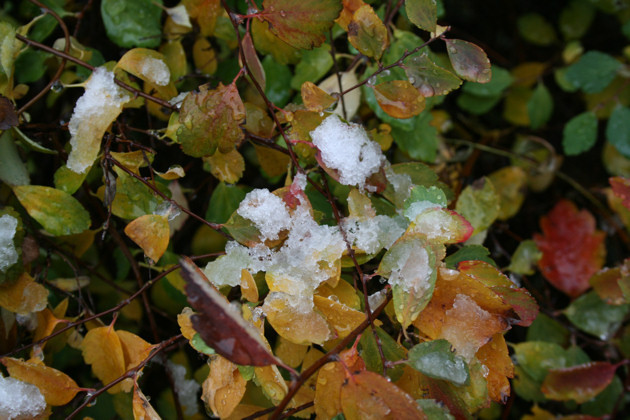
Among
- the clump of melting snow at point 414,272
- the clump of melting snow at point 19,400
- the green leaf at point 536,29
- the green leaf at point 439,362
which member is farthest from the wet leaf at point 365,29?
the green leaf at point 536,29

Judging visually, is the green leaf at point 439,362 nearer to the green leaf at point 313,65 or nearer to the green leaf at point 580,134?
the green leaf at point 313,65

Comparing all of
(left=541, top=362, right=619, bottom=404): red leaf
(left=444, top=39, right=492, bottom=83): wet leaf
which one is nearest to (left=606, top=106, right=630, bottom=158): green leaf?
(left=541, top=362, right=619, bottom=404): red leaf

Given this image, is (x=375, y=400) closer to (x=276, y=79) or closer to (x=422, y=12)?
(x=422, y=12)

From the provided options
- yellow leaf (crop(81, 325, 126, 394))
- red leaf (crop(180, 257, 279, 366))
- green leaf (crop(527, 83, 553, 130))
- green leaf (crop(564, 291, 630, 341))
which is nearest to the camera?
red leaf (crop(180, 257, 279, 366))

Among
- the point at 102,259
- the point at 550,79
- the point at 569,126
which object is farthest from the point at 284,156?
the point at 550,79

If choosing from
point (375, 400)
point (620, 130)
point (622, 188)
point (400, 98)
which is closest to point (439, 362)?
point (375, 400)

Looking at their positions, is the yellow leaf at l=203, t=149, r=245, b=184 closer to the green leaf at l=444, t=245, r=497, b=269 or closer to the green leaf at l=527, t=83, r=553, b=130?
the green leaf at l=444, t=245, r=497, b=269

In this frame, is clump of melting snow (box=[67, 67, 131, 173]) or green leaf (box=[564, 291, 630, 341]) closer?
clump of melting snow (box=[67, 67, 131, 173])
